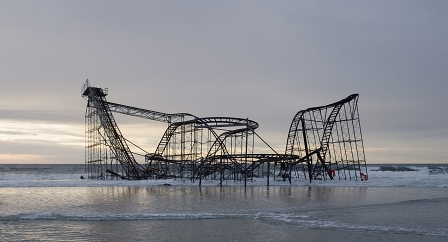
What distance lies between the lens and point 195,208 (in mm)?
19531

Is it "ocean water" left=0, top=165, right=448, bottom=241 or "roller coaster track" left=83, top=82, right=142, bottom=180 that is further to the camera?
"roller coaster track" left=83, top=82, right=142, bottom=180

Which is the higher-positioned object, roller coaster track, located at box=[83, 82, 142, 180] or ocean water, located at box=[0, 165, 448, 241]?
roller coaster track, located at box=[83, 82, 142, 180]

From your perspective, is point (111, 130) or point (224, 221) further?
point (111, 130)

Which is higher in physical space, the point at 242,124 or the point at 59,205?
the point at 242,124

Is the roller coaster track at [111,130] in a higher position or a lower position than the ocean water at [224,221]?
higher

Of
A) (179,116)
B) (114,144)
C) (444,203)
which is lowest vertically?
(444,203)

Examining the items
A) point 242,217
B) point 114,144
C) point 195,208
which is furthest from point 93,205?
point 114,144

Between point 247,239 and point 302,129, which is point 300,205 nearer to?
point 247,239

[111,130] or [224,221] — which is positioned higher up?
→ [111,130]

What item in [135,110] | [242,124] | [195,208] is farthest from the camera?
[135,110]

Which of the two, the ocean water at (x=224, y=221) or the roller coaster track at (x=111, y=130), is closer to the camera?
the ocean water at (x=224, y=221)

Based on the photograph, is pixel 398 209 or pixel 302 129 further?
pixel 302 129

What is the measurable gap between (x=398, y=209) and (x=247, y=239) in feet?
33.8

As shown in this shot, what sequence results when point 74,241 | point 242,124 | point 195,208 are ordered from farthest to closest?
point 242,124 < point 195,208 < point 74,241
